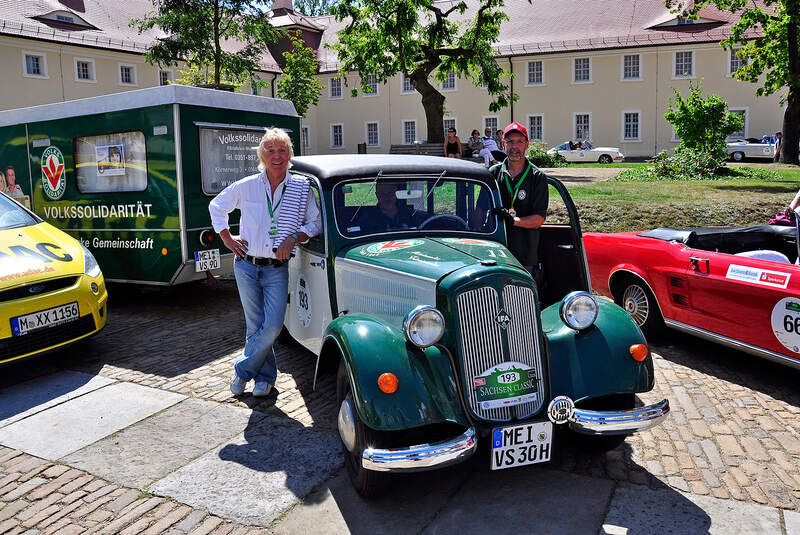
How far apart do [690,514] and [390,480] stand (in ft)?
5.26

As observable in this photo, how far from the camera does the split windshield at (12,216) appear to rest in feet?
21.8

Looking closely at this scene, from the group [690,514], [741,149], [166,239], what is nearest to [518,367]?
[690,514]

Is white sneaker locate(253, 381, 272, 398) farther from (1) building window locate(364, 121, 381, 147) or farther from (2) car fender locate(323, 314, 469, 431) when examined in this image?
(1) building window locate(364, 121, 381, 147)

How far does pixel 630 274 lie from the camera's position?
22.3ft

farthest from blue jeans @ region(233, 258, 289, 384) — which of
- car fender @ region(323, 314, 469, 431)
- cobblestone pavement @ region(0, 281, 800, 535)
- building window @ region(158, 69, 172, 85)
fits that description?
building window @ region(158, 69, 172, 85)

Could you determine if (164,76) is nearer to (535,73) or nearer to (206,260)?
(535,73)

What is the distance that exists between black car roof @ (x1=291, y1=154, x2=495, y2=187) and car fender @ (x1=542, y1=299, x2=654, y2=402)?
1597 millimetres

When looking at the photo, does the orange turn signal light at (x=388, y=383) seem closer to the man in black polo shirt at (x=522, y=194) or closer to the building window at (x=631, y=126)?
the man in black polo shirt at (x=522, y=194)

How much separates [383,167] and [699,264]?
9.74 feet

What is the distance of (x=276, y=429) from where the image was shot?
477 cm

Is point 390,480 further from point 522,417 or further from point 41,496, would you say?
point 41,496

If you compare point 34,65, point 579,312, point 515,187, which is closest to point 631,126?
point 34,65

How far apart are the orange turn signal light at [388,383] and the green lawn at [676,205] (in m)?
9.23

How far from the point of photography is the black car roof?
16.4 ft
